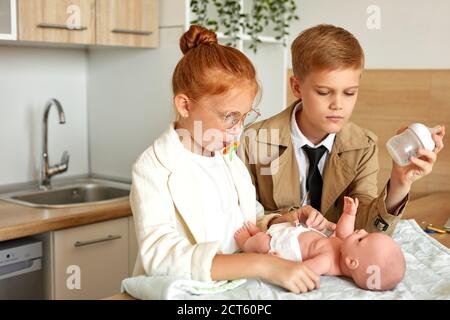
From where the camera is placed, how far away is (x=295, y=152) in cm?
164

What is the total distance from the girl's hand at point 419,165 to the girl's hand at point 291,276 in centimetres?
39

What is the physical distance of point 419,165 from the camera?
1294mm

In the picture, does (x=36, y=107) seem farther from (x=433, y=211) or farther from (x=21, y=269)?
(x=433, y=211)

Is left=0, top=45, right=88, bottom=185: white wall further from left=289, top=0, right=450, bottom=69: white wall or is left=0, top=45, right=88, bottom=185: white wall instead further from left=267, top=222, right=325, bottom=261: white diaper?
left=267, top=222, right=325, bottom=261: white diaper

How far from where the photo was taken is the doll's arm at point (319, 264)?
1.12 m

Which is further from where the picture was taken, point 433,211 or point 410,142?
point 433,211

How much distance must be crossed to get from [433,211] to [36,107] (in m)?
1.70

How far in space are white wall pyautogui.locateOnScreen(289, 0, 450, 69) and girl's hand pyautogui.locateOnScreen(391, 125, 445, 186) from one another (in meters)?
1.32

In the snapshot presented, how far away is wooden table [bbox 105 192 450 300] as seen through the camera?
178 centimetres

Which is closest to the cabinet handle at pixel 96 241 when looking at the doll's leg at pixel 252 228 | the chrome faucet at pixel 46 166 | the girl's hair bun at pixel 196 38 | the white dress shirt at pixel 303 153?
the chrome faucet at pixel 46 166

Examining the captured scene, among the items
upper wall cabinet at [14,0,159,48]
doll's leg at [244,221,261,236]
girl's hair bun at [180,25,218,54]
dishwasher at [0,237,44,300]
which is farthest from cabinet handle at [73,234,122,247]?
girl's hair bun at [180,25,218,54]

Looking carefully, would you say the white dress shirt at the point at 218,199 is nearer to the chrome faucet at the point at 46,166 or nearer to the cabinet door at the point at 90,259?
the cabinet door at the point at 90,259

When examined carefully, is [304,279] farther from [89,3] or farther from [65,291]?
[89,3]

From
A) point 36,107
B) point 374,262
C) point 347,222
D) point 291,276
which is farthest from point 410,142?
point 36,107
